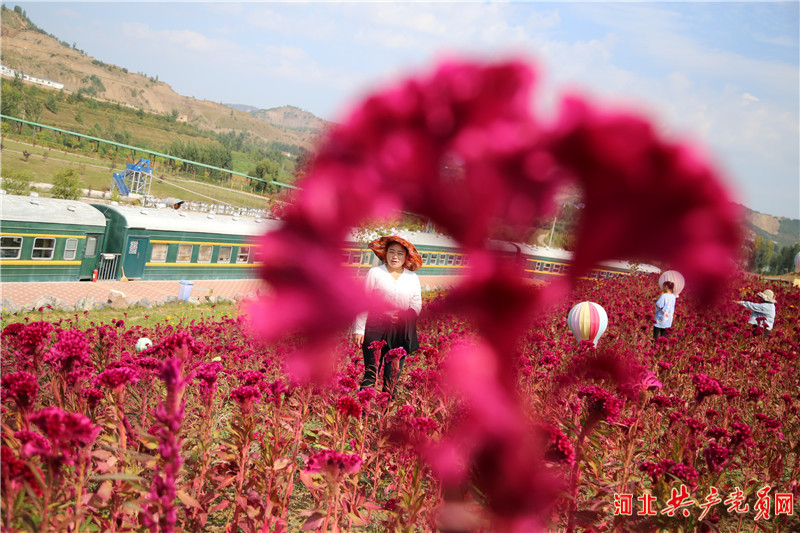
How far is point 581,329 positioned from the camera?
5.94 meters

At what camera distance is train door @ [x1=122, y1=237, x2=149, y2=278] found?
1527 cm

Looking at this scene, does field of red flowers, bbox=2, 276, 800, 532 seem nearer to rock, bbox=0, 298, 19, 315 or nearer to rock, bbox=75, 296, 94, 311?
rock, bbox=0, 298, 19, 315

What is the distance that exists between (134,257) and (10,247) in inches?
124

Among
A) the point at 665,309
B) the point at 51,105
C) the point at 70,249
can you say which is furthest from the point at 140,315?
the point at 51,105

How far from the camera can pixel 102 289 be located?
1398cm

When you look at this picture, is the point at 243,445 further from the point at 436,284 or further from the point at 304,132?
the point at 436,284

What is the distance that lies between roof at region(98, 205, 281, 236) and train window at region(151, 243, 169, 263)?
551 mm

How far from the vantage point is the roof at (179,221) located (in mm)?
15430

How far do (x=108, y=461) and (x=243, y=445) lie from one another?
584 millimetres

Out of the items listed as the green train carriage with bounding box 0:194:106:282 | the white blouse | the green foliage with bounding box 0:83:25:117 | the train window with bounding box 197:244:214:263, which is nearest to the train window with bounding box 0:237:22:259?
the green train carriage with bounding box 0:194:106:282

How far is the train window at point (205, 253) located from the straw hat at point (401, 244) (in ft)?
47.1

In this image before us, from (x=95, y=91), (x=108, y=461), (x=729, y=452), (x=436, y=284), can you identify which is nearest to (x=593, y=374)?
(x=108, y=461)

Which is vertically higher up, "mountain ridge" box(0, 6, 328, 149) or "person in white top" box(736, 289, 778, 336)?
"mountain ridge" box(0, 6, 328, 149)

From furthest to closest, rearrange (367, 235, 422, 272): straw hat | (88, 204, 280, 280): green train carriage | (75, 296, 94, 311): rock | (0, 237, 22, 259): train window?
(88, 204, 280, 280): green train carriage → (0, 237, 22, 259): train window → (75, 296, 94, 311): rock → (367, 235, 422, 272): straw hat
